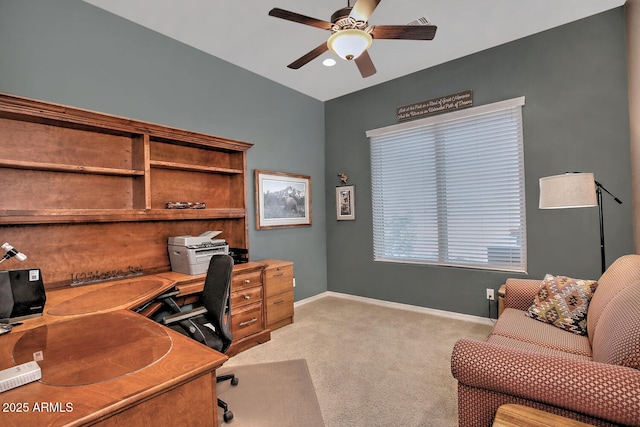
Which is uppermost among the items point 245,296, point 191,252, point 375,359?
point 191,252

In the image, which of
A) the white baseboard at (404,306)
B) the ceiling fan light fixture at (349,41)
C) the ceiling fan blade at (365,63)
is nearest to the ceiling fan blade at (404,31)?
the ceiling fan light fixture at (349,41)

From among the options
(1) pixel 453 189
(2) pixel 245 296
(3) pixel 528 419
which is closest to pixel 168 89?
(2) pixel 245 296

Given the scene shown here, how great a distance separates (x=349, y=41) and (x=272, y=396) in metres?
2.56

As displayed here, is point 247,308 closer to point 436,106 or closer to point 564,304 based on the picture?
point 564,304

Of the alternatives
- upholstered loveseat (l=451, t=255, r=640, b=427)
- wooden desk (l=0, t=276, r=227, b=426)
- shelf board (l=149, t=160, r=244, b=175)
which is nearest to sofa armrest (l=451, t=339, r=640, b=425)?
upholstered loveseat (l=451, t=255, r=640, b=427)

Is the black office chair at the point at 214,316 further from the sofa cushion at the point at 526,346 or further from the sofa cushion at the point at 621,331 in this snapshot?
the sofa cushion at the point at 621,331

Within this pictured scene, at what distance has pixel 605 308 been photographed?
1651 millimetres

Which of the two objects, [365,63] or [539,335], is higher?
[365,63]

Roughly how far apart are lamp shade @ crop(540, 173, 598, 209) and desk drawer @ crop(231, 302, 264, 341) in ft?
9.04

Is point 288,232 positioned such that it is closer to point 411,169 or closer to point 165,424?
point 411,169

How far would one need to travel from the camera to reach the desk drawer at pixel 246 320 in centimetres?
286

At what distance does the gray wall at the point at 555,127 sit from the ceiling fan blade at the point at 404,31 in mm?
1762

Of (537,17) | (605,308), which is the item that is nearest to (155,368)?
(605,308)

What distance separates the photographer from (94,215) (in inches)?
90.2
